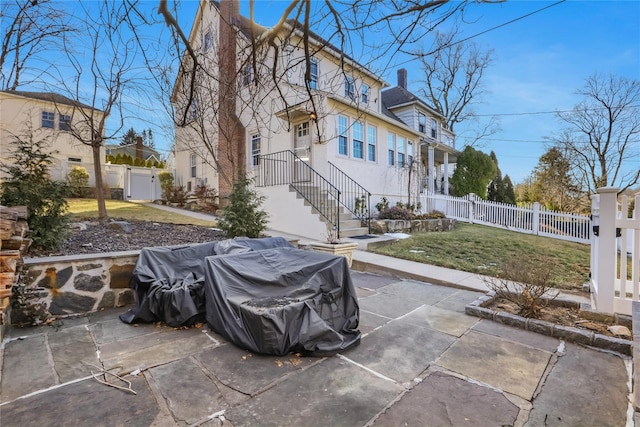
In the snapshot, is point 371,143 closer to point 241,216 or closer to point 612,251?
point 241,216

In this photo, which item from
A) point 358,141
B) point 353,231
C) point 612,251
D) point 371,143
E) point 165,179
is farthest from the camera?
point 165,179

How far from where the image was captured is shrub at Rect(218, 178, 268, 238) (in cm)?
538

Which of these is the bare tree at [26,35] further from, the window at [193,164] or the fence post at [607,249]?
the window at [193,164]

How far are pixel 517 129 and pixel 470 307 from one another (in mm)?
20257

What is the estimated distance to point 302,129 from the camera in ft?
34.4

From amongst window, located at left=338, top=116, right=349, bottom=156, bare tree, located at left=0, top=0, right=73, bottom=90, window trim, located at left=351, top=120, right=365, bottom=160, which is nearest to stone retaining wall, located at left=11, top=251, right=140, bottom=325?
bare tree, located at left=0, top=0, right=73, bottom=90

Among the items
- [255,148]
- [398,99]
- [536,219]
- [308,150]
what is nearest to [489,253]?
[536,219]

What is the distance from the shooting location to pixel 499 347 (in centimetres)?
269

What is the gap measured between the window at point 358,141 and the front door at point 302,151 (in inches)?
71.2

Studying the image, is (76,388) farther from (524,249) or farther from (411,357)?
(524,249)

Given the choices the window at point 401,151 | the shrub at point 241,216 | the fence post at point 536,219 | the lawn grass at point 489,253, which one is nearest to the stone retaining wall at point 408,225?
the lawn grass at point 489,253

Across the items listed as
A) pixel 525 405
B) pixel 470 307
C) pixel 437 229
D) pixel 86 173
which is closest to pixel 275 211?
pixel 437 229

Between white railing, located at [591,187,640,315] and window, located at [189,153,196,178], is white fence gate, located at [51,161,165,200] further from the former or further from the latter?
white railing, located at [591,187,640,315]

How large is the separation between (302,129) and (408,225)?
186 inches
